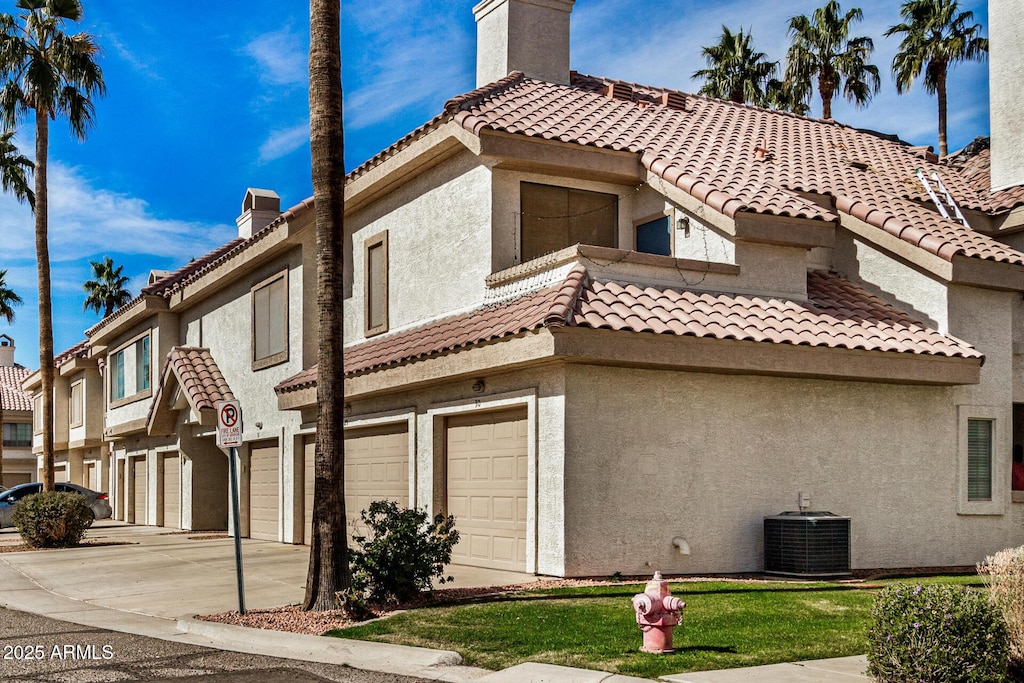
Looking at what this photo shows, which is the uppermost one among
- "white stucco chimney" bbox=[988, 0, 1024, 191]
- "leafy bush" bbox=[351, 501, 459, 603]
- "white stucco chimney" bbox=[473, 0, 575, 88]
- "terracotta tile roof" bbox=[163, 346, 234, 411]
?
"white stucco chimney" bbox=[473, 0, 575, 88]

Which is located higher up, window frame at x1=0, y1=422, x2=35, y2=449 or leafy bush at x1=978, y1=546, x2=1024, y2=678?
leafy bush at x1=978, y1=546, x2=1024, y2=678

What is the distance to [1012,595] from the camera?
8070 mm

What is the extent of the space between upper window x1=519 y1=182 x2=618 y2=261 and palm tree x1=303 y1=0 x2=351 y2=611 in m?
5.55

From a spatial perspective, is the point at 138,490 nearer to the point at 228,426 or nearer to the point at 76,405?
the point at 76,405

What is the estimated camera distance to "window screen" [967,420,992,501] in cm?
1667

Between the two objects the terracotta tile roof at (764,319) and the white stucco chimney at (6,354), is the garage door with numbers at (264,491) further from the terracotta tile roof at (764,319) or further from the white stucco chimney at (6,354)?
the white stucco chimney at (6,354)

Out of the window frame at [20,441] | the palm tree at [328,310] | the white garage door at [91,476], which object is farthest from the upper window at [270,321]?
the window frame at [20,441]

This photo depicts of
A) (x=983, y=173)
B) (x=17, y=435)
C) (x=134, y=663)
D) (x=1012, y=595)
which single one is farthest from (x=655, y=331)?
(x=17, y=435)

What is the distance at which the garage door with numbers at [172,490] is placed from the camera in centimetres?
3062

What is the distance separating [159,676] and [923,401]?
11886mm

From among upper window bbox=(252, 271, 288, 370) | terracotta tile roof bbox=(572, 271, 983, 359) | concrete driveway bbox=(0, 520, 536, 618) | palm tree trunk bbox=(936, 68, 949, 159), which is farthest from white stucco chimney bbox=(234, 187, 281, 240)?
palm tree trunk bbox=(936, 68, 949, 159)

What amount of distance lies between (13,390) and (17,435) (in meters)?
2.90

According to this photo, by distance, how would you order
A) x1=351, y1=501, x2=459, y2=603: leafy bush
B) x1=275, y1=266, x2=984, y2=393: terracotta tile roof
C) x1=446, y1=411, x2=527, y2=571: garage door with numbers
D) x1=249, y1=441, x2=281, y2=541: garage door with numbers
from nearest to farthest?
1. x1=351, y1=501, x2=459, y2=603: leafy bush
2. x1=275, y1=266, x2=984, y2=393: terracotta tile roof
3. x1=446, y1=411, x2=527, y2=571: garage door with numbers
4. x1=249, y1=441, x2=281, y2=541: garage door with numbers

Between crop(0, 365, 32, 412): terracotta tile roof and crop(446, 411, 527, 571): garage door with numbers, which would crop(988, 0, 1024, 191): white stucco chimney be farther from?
crop(0, 365, 32, 412): terracotta tile roof
